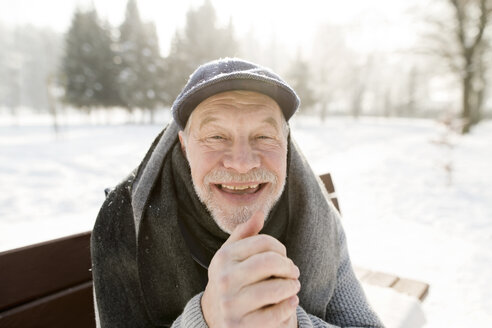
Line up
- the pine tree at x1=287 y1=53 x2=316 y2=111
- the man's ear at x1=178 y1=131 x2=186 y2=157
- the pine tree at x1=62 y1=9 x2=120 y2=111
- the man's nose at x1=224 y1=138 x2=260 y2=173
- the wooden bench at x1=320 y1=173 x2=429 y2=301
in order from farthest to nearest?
the pine tree at x1=287 y1=53 x2=316 y2=111 < the pine tree at x1=62 y1=9 x2=120 y2=111 < the wooden bench at x1=320 y1=173 x2=429 y2=301 < the man's ear at x1=178 y1=131 x2=186 y2=157 < the man's nose at x1=224 y1=138 x2=260 y2=173

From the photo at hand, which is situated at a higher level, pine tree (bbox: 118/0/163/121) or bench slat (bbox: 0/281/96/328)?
pine tree (bbox: 118/0/163/121)

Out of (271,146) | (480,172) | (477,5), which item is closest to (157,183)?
(271,146)

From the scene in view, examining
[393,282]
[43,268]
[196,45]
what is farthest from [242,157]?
[196,45]

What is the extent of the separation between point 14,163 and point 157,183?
12578 millimetres

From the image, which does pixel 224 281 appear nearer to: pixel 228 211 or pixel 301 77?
pixel 228 211

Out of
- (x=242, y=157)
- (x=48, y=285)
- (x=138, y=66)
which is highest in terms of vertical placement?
(x=138, y=66)

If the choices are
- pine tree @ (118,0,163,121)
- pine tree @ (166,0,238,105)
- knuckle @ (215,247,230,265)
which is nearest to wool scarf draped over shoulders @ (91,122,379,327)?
knuckle @ (215,247,230,265)

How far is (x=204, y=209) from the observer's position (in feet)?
4.86

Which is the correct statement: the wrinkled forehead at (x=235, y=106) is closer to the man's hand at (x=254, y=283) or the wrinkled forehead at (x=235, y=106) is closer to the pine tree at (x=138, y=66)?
the man's hand at (x=254, y=283)

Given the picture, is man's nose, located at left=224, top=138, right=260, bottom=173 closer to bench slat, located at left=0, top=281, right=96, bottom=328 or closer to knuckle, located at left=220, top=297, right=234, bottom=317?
knuckle, located at left=220, top=297, right=234, bottom=317

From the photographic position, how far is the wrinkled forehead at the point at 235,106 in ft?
4.38

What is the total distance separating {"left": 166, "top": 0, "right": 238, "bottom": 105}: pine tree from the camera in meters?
26.7

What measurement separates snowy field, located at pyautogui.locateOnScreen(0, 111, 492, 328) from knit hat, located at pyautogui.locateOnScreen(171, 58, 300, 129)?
7.47 feet

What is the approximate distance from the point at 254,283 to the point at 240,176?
551 millimetres
